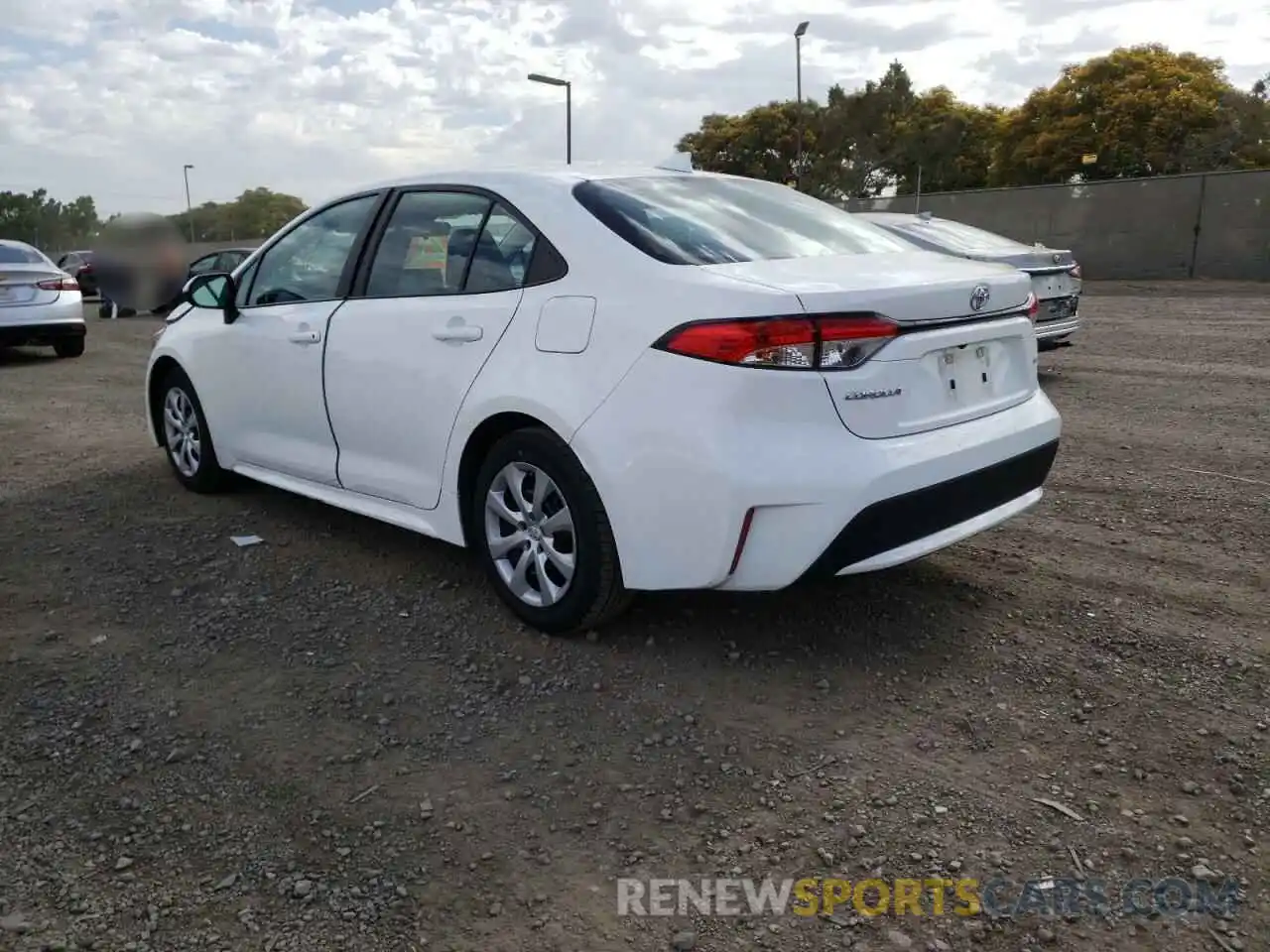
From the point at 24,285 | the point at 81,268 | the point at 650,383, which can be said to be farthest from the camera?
the point at 81,268

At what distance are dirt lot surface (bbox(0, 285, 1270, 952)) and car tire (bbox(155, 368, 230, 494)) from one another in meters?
0.59

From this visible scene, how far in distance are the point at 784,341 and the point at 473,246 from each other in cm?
141

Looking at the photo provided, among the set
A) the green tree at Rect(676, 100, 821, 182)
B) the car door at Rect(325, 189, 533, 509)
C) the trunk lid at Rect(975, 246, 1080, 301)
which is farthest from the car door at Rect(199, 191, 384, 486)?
the green tree at Rect(676, 100, 821, 182)

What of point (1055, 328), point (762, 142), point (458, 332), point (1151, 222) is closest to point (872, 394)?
point (458, 332)

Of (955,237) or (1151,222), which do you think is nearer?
(955,237)

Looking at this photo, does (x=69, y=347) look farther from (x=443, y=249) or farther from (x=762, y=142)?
(x=762, y=142)

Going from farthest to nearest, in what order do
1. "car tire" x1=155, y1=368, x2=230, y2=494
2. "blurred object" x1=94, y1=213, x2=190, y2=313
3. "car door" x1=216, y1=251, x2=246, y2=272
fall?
"car door" x1=216, y1=251, x2=246, y2=272 → "blurred object" x1=94, y1=213, x2=190, y2=313 → "car tire" x1=155, y1=368, x2=230, y2=494

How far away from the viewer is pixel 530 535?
12.1 ft

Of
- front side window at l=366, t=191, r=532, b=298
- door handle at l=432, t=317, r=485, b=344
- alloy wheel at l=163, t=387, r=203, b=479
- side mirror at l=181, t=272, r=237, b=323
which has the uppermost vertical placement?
front side window at l=366, t=191, r=532, b=298

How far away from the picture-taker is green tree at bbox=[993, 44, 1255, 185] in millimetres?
39625

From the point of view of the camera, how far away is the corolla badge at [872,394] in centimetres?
310

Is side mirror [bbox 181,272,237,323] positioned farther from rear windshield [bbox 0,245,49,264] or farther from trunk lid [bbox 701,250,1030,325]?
rear windshield [bbox 0,245,49,264]

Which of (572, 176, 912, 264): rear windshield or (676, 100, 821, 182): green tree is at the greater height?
(676, 100, 821, 182): green tree

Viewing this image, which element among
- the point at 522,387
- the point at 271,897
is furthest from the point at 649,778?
the point at 522,387
